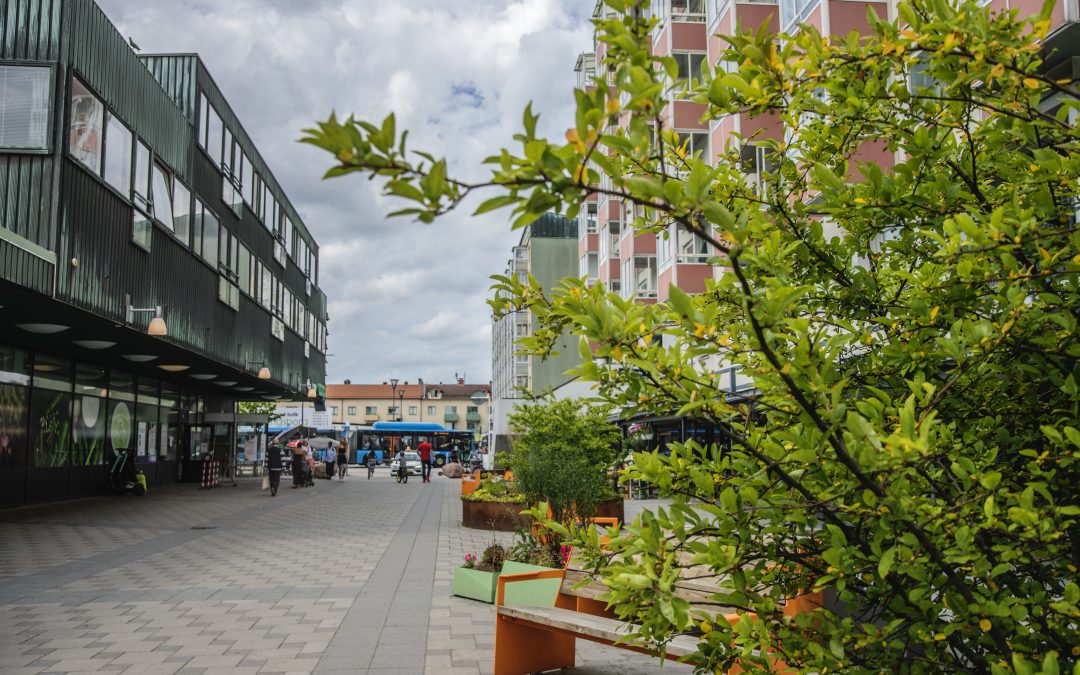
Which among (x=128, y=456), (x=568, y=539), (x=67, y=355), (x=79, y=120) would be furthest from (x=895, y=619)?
(x=128, y=456)

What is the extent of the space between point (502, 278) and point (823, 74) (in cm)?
114

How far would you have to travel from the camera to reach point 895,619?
7.34 feet

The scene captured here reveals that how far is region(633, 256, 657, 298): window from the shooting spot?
31.5 meters

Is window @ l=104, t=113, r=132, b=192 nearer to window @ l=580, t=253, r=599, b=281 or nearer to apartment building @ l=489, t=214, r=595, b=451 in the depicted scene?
apartment building @ l=489, t=214, r=595, b=451

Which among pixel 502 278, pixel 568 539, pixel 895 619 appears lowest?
pixel 895 619

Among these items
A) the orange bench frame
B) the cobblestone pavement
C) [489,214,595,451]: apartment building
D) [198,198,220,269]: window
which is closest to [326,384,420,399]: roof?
[489,214,595,451]: apartment building

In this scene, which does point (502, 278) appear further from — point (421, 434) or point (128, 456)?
point (421, 434)

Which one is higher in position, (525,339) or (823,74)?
(823,74)

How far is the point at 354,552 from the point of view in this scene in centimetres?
1241

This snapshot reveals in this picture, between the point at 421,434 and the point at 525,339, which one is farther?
the point at 421,434

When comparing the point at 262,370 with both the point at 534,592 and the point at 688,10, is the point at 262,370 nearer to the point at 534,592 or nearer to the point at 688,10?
the point at 688,10

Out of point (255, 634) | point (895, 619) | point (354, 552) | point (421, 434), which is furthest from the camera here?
point (421, 434)

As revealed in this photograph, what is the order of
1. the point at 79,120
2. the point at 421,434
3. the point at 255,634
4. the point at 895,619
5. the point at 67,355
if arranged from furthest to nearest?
1. the point at 421,434
2. the point at 67,355
3. the point at 79,120
4. the point at 255,634
5. the point at 895,619

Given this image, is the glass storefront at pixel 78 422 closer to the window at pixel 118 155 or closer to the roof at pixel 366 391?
the window at pixel 118 155
